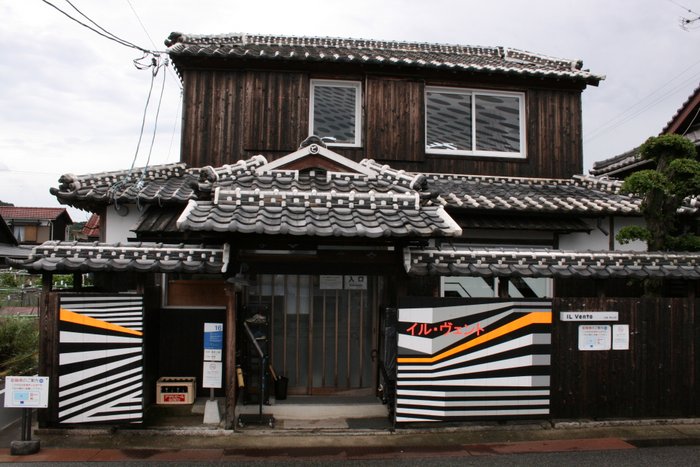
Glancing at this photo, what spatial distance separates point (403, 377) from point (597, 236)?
20.5ft

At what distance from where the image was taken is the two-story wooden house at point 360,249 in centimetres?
761

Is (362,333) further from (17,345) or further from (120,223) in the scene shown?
(17,345)

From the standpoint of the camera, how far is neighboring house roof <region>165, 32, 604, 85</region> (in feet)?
40.1

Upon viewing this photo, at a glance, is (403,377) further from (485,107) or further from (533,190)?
(485,107)

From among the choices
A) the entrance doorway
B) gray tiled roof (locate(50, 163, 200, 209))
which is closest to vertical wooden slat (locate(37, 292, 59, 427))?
gray tiled roof (locate(50, 163, 200, 209))

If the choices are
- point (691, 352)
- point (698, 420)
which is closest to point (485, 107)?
point (691, 352)

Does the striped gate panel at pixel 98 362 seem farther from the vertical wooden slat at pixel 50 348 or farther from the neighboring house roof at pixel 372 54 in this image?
the neighboring house roof at pixel 372 54

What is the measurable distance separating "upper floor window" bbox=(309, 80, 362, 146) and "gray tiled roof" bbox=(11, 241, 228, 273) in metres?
5.86

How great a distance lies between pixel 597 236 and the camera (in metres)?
11.3

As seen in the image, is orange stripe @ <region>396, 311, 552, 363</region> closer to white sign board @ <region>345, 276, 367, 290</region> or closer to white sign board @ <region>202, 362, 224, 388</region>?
white sign board @ <region>345, 276, 367, 290</region>

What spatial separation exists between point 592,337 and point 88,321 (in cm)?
796

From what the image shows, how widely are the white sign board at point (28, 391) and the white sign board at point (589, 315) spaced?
309 inches

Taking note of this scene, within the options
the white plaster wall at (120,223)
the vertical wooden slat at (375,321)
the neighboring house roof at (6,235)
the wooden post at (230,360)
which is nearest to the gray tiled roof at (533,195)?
the vertical wooden slat at (375,321)

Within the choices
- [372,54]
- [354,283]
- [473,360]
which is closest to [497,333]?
[473,360]
